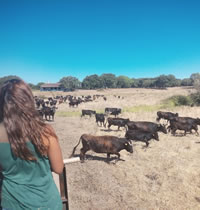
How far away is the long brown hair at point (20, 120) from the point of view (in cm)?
134

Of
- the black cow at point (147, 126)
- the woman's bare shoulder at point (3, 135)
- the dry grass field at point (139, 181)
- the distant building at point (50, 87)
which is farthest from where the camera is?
the distant building at point (50, 87)

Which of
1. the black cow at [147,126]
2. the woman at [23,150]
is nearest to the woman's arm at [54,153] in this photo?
the woman at [23,150]

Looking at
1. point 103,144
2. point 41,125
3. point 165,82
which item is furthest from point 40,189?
point 165,82

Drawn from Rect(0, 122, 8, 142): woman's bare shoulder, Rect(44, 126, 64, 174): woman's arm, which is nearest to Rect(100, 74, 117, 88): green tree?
Rect(44, 126, 64, 174): woman's arm

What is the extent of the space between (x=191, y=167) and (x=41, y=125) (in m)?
6.71

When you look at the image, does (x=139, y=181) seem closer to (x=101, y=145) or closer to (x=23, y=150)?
(x=101, y=145)

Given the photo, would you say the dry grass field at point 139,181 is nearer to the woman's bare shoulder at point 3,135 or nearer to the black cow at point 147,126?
the black cow at point 147,126

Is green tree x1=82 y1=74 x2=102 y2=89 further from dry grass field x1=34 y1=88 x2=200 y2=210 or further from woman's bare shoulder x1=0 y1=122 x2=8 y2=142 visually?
woman's bare shoulder x1=0 y1=122 x2=8 y2=142

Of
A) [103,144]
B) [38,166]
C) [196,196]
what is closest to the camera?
[38,166]

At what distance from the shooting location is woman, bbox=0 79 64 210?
134 centimetres

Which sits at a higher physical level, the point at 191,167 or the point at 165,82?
the point at 165,82

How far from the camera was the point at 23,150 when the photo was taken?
4.34 ft

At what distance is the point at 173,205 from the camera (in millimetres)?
4559

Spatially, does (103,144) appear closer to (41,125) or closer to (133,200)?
(133,200)
